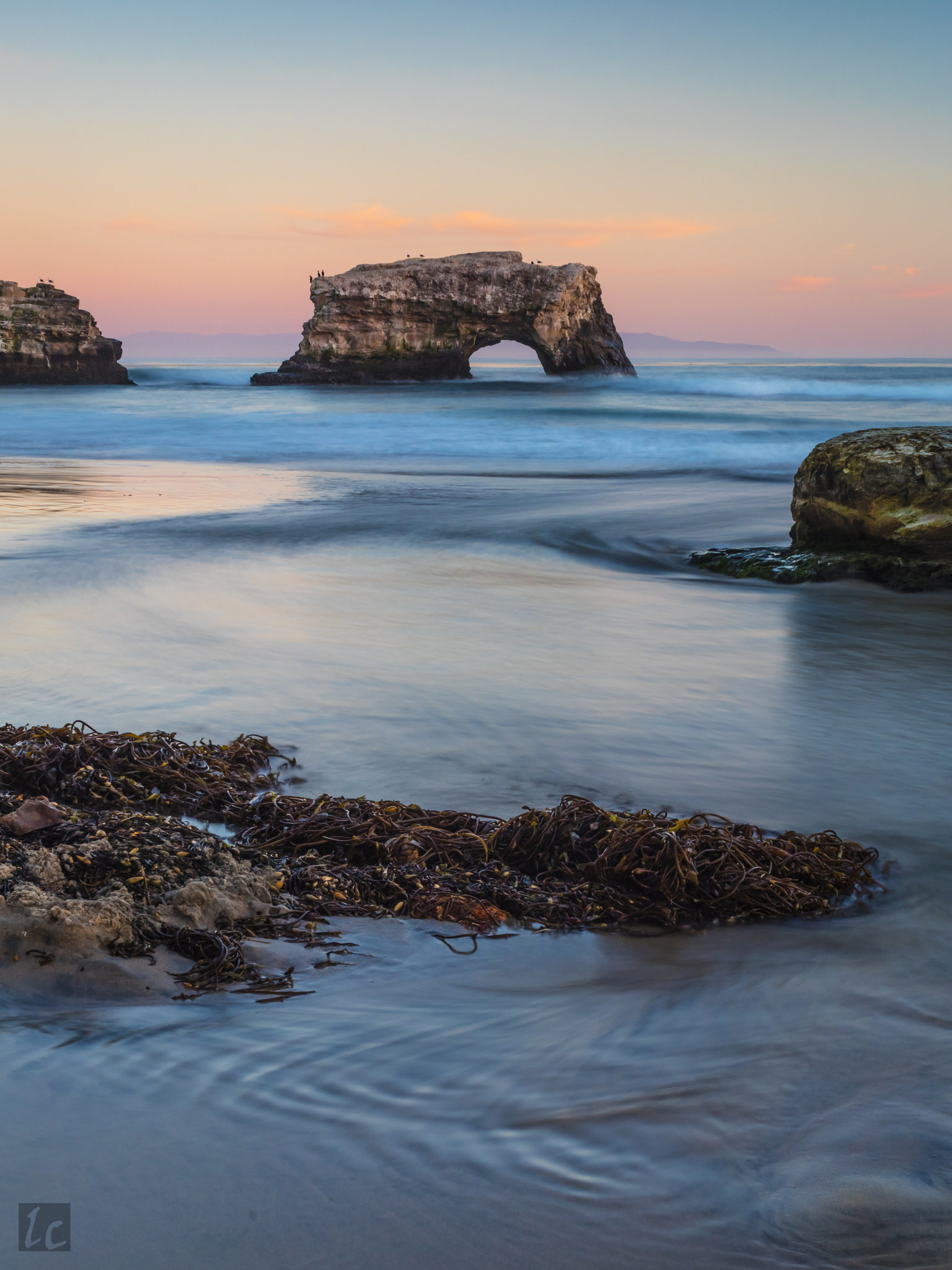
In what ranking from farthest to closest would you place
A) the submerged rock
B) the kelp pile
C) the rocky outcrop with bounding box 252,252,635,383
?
the rocky outcrop with bounding box 252,252,635,383
the submerged rock
the kelp pile

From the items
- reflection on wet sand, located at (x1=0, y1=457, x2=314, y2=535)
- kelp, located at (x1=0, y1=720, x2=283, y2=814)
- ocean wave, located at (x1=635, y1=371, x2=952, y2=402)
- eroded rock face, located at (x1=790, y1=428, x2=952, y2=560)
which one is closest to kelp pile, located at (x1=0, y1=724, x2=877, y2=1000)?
kelp, located at (x1=0, y1=720, x2=283, y2=814)

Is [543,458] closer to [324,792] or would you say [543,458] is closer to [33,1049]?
[324,792]

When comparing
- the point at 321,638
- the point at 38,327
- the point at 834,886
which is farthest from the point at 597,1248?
the point at 38,327

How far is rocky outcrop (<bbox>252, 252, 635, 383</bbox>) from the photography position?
54.4 meters

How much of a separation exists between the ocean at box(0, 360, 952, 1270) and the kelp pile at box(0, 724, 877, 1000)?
0.12 meters

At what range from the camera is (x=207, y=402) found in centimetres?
4112

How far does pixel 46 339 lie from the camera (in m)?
54.5

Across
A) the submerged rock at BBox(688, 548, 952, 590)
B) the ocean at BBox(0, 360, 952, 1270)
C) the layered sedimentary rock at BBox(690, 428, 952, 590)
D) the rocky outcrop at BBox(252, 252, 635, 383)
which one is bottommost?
the ocean at BBox(0, 360, 952, 1270)

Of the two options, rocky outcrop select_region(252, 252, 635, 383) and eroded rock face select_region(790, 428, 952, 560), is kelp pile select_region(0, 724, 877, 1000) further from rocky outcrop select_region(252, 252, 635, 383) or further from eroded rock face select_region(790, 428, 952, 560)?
rocky outcrop select_region(252, 252, 635, 383)

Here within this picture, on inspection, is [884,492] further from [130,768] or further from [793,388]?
[793,388]

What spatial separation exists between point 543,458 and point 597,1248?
20.4 meters

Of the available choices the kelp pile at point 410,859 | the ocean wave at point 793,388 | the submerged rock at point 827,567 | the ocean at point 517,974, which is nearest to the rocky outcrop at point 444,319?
the ocean wave at point 793,388

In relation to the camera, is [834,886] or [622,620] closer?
[834,886]

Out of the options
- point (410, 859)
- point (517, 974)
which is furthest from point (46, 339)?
point (517, 974)
